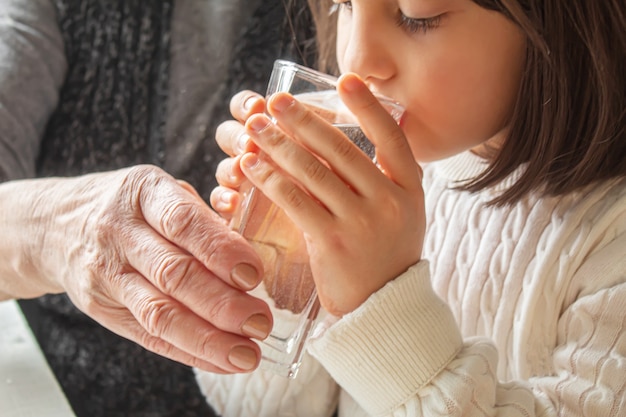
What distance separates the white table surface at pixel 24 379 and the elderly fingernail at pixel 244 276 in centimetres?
37

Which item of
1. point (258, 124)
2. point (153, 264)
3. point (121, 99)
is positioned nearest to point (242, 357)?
point (153, 264)

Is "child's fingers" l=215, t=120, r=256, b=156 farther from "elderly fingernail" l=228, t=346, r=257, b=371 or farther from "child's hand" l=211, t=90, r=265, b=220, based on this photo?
"elderly fingernail" l=228, t=346, r=257, b=371

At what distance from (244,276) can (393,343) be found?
199mm

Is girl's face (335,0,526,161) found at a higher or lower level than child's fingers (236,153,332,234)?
higher

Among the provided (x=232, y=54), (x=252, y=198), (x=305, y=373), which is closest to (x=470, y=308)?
(x=305, y=373)

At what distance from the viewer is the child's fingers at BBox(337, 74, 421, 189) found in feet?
2.64

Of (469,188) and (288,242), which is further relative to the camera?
(469,188)

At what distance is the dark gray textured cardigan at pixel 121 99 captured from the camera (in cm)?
134

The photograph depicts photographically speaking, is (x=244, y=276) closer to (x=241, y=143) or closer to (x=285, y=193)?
(x=285, y=193)

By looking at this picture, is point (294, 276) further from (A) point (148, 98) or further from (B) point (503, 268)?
(A) point (148, 98)

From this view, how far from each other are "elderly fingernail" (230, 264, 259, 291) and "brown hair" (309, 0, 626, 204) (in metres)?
0.37

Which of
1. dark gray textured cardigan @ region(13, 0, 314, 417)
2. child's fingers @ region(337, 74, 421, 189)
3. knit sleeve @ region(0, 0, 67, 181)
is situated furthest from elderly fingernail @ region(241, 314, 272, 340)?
knit sleeve @ region(0, 0, 67, 181)

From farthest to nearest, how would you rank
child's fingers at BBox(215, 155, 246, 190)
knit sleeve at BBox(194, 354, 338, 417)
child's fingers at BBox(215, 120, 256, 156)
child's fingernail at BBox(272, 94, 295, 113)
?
knit sleeve at BBox(194, 354, 338, 417) → child's fingers at BBox(215, 120, 256, 156) → child's fingers at BBox(215, 155, 246, 190) → child's fingernail at BBox(272, 94, 295, 113)

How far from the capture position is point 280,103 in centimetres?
79
